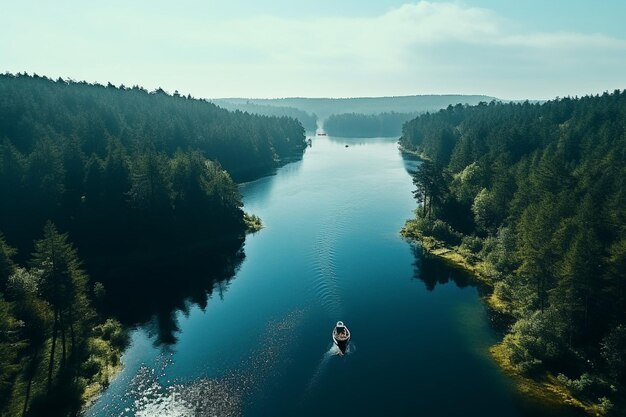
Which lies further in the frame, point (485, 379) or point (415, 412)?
point (485, 379)

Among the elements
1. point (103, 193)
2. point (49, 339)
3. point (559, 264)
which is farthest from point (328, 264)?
point (103, 193)

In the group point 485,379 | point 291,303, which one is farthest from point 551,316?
point 291,303

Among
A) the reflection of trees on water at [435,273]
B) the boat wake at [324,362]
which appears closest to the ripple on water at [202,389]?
the boat wake at [324,362]

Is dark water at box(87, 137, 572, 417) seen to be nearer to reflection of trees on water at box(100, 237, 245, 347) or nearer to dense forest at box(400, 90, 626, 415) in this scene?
reflection of trees on water at box(100, 237, 245, 347)

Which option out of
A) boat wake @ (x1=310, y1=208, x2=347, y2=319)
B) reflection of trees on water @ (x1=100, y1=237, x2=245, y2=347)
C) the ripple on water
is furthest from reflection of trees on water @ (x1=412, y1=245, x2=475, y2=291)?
reflection of trees on water @ (x1=100, y1=237, x2=245, y2=347)

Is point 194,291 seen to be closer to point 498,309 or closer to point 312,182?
point 498,309
